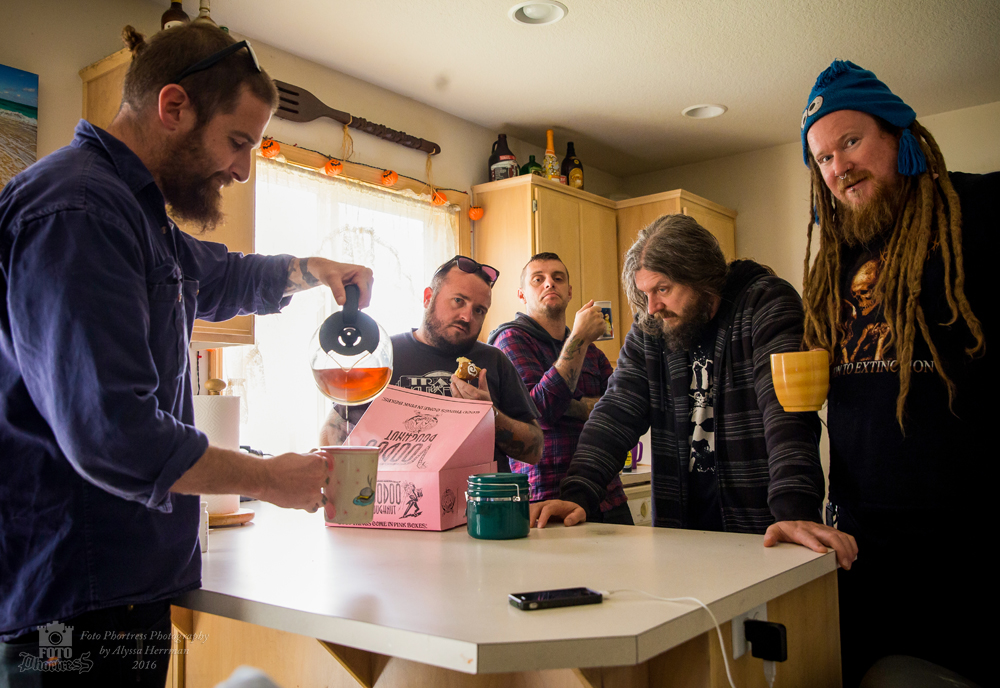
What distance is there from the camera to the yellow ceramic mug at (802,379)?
50.1 inches

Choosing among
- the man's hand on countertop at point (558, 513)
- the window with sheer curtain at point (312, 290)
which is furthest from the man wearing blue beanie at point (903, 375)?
the window with sheer curtain at point (312, 290)

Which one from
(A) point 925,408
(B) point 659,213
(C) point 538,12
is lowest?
(A) point 925,408

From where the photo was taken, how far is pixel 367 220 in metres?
3.37

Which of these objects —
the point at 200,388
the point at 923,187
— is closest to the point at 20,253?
the point at 923,187

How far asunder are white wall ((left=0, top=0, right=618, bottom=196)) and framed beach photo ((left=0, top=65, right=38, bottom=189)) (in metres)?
0.04

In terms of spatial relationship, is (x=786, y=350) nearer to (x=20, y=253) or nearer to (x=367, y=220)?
(x=20, y=253)

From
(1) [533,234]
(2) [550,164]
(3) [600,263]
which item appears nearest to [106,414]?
(1) [533,234]

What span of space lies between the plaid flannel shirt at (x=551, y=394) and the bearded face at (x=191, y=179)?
1.36 metres

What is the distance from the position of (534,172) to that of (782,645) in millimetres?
3313

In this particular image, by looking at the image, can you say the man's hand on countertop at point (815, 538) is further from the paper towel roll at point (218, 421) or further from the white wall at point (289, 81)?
the white wall at point (289, 81)

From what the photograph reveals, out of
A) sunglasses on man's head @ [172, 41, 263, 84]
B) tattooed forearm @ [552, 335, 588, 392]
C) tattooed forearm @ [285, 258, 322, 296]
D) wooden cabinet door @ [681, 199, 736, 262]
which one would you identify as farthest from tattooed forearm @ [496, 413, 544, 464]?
wooden cabinet door @ [681, 199, 736, 262]

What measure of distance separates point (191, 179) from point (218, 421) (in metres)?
0.65

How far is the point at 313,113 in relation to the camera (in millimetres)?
3129

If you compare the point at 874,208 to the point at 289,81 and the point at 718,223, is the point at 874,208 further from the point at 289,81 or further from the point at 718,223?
the point at 718,223
